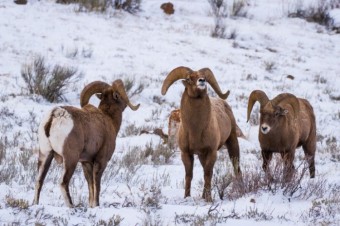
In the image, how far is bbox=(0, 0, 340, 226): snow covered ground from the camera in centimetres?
572

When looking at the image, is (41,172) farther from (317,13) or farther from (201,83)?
(317,13)

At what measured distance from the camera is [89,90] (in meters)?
6.95

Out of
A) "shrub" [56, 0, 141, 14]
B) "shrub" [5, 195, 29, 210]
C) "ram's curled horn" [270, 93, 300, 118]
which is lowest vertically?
"shrub" [5, 195, 29, 210]

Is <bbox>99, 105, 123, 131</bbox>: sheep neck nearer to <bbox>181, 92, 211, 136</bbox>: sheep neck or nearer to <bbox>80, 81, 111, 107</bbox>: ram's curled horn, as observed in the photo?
<bbox>80, 81, 111, 107</bbox>: ram's curled horn

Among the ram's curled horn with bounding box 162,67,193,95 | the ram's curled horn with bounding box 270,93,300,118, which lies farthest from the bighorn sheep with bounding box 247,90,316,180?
the ram's curled horn with bounding box 162,67,193,95

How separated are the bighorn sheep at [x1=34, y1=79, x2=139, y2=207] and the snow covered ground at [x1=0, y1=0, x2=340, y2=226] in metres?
0.32

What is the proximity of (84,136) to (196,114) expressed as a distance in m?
1.76

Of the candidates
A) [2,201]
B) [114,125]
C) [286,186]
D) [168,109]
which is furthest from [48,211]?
[168,109]

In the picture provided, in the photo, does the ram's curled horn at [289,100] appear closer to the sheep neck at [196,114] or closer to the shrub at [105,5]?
the sheep neck at [196,114]

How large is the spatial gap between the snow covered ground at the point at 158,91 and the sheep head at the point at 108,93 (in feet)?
3.43

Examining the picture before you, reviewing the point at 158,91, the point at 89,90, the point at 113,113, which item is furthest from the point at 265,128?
the point at 158,91

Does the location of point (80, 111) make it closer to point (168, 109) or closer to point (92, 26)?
point (168, 109)

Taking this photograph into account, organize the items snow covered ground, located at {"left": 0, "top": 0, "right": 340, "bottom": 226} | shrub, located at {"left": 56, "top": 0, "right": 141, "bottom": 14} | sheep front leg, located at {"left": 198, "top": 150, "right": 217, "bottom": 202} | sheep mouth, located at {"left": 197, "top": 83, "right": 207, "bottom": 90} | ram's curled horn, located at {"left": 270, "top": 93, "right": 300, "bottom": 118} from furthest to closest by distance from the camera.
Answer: shrub, located at {"left": 56, "top": 0, "right": 141, "bottom": 14}
ram's curled horn, located at {"left": 270, "top": 93, "right": 300, "bottom": 118}
sheep front leg, located at {"left": 198, "top": 150, "right": 217, "bottom": 202}
sheep mouth, located at {"left": 197, "top": 83, "right": 207, "bottom": 90}
snow covered ground, located at {"left": 0, "top": 0, "right": 340, "bottom": 226}

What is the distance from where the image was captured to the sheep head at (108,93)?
6938 mm
